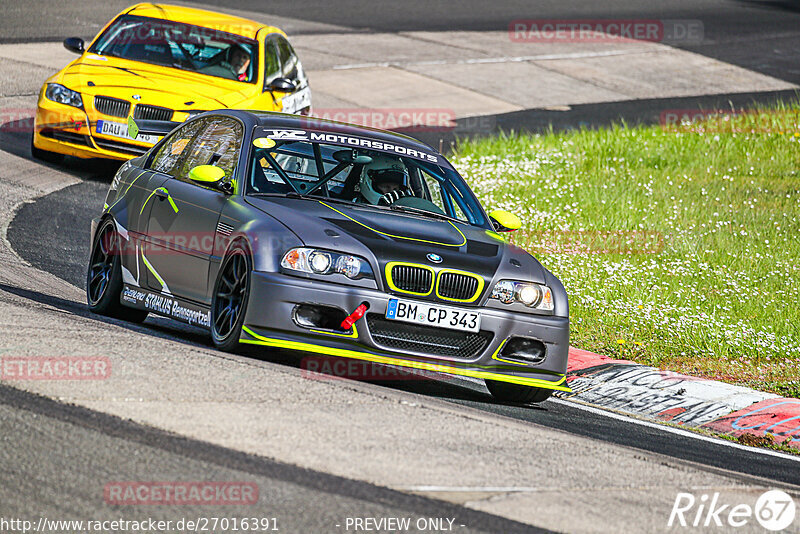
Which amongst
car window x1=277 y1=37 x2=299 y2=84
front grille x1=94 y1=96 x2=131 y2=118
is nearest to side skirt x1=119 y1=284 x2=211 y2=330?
front grille x1=94 y1=96 x2=131 y2=118

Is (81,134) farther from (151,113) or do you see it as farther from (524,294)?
(524,294)

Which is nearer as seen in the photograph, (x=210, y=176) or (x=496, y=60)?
(x=210, y=176)

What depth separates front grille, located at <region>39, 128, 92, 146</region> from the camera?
1418 centimetres

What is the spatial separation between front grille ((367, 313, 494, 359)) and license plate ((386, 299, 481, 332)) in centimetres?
4

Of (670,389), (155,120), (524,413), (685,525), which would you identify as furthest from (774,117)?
(685,525)

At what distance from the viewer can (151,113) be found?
548 inches

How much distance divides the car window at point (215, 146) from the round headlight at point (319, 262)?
129 centimetres

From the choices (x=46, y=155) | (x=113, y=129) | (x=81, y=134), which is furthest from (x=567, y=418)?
(x=46, y=155)

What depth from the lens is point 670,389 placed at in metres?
9.29

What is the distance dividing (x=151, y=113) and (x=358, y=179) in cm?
592

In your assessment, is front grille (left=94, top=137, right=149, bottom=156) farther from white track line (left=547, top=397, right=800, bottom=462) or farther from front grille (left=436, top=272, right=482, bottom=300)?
front grille (left=436, top=272, right=482, bottom=300)

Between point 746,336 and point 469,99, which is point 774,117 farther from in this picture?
point 746,336

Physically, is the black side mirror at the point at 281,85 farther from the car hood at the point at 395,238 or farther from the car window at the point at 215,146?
the car hood at the point at 395,238

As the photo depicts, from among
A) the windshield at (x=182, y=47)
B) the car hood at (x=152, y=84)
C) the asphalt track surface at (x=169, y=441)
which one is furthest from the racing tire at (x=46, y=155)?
the windshield at (x=182, y=47)
